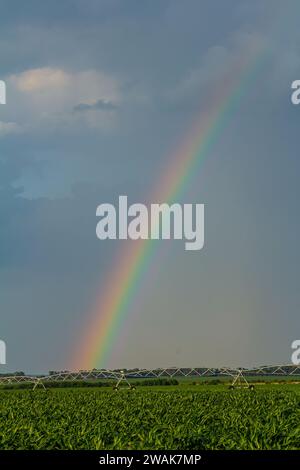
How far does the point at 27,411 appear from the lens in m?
41.8

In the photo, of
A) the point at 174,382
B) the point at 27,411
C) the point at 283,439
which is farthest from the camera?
the point at 174,382

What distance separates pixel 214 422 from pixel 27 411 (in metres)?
14.4

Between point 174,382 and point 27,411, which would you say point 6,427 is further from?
point 174,382

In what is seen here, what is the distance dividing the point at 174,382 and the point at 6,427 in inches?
3710
